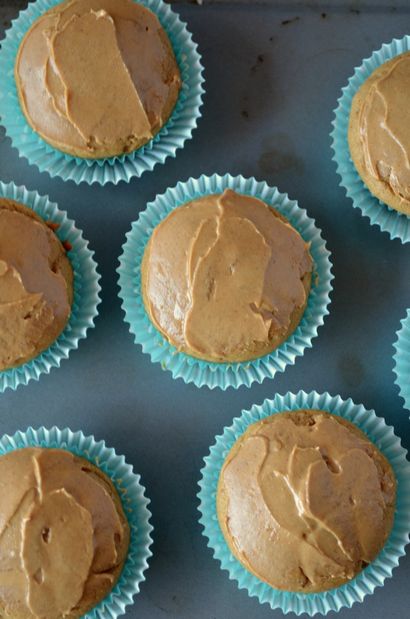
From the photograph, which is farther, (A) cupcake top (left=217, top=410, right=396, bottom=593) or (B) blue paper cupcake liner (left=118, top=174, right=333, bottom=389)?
(B) blue paper cupcake liner (left=118, top=174, right=333, bottom=389)

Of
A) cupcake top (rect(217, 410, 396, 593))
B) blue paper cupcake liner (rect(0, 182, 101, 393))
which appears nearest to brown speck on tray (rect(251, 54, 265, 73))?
blue paper cupcake liner (rect(0, 182, 101, 393))

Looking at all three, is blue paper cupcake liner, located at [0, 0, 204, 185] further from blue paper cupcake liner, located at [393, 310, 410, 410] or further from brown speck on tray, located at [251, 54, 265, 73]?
blue paper cupcake liner, located at [393, 310, 410, 410]

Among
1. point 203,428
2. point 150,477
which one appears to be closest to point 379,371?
point 203,428

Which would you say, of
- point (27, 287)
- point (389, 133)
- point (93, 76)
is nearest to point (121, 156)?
point (93, 76)

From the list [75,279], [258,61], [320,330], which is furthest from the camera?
[258,61]

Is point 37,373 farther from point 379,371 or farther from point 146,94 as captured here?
point 379,371

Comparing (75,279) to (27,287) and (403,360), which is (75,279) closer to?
(27,287)

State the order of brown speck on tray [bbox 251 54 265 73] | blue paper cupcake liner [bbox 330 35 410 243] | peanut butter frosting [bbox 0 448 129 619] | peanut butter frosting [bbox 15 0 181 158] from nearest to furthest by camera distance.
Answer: peanut butter frosting [bbox 0 448 129 619] < peanut butter frosting [bbox 15 0 181 158] < blue paper cupcake liner [bbox 330 35 410 243] < brown speck on tray [bbox 251 54 265 73]
